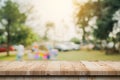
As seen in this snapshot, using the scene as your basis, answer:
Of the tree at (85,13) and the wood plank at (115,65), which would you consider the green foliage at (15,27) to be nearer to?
Result: the tree at (85,13)

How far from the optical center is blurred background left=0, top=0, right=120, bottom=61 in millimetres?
13336

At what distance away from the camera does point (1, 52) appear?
1355 centimetres

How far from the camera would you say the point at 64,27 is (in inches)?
596

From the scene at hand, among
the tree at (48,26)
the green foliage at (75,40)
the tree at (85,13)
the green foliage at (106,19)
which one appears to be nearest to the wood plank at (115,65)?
the green foliage at (106,19)

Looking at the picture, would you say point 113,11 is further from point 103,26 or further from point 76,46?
point 76,46

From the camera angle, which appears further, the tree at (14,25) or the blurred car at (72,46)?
the blurred car at (72,46)

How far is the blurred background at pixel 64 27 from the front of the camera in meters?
13.3

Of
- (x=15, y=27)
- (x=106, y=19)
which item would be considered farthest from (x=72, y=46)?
(x=15, y=27)

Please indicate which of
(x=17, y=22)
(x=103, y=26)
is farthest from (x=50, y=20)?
(x=103, y=26)

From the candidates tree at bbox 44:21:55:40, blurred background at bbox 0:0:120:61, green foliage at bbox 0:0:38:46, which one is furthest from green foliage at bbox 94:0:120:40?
green foliage at bbox 0:0:38:46

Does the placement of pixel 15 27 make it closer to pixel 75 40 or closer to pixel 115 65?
pixel 75 40

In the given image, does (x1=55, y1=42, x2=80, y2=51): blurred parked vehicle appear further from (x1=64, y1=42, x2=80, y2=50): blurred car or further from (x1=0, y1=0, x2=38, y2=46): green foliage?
(x1=0, y1=0, x2=38, y2=46): green foliage

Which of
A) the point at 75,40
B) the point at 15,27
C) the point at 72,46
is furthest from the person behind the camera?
the point at 72,46

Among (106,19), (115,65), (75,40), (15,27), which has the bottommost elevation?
(75,40)
